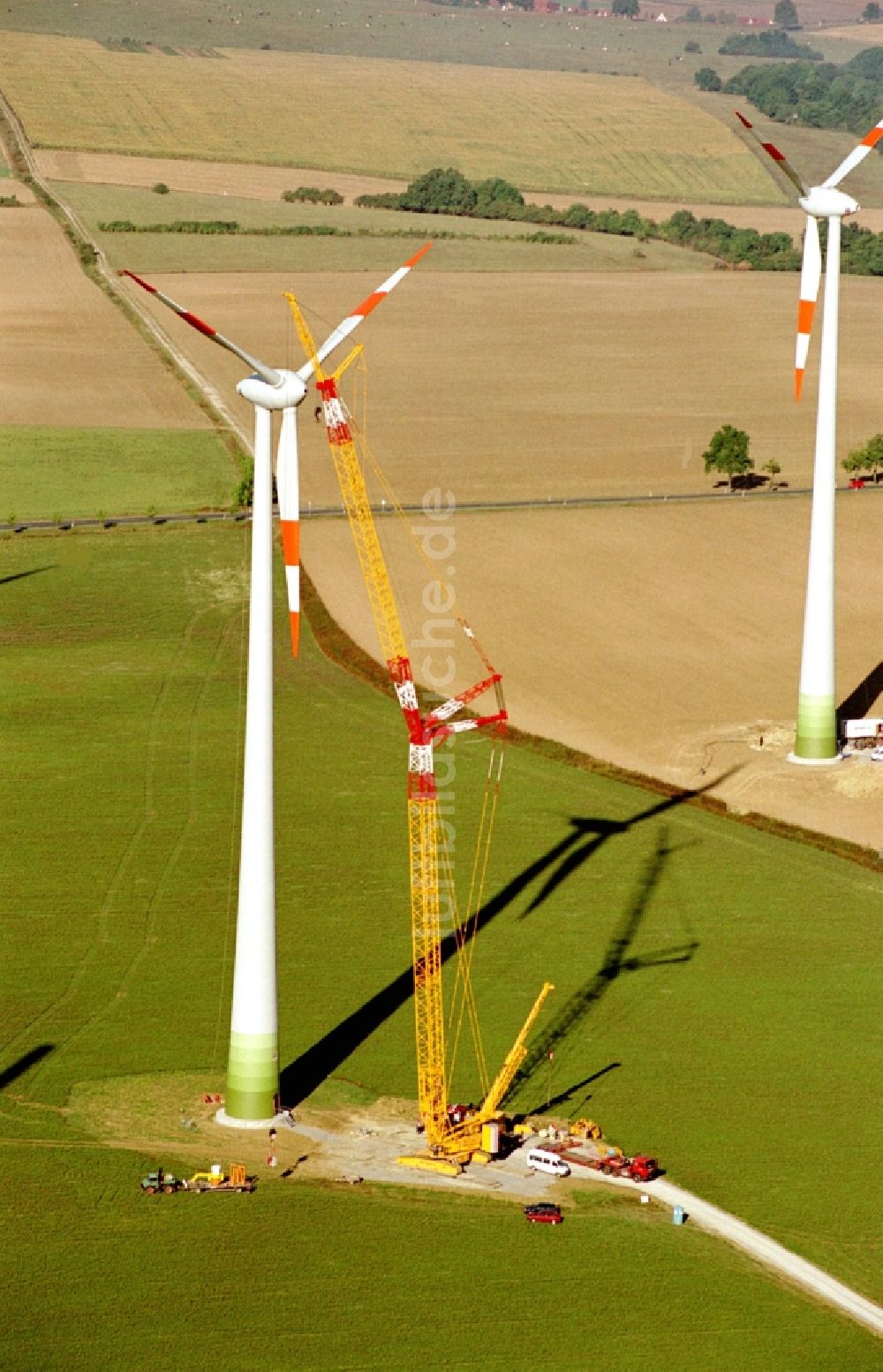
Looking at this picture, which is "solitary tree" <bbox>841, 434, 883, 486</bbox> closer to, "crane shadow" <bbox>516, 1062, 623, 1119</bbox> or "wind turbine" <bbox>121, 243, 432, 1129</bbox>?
"crane shadow" <bbox>516, 1062, 623, 1119</bbox>

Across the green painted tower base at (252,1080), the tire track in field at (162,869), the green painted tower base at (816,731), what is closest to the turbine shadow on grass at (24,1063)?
the tire track in field at (162,869)

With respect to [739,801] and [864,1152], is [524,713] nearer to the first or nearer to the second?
[739,801]

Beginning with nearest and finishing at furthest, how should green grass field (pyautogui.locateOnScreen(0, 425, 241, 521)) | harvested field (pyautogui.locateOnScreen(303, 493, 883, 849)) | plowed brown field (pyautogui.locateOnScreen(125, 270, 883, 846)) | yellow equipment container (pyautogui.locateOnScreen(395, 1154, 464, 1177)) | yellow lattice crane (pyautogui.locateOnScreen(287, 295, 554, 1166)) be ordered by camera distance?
1. yellow equipment container (pyautogui.locateOnScreen(395, 1154, 464, 1177))
2. yellow lattice crane (pyautogui.locateOnScreen(287, 295, 554, 1166))
3. harvested field (pyautogui.locateOnScreen(303, 493, 883, 849))
4. plowed brown field (pyautogui.locateOnScreen(125, 270, 883, 846))
5. green grass field (pyautogui.locateOnScreen(0, 425, 241, 521))

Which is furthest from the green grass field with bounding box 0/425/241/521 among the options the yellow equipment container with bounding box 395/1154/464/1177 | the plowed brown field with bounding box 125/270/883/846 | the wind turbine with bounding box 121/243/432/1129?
the yellow equipment container with bounding box 395/1154/464/1177

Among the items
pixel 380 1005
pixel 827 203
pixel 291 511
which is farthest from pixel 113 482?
pixel 291 511

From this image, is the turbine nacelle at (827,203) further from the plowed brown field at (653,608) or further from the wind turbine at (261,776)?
the wind turbine at (261,776)

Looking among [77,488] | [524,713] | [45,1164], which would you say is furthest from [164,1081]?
[77,488]
